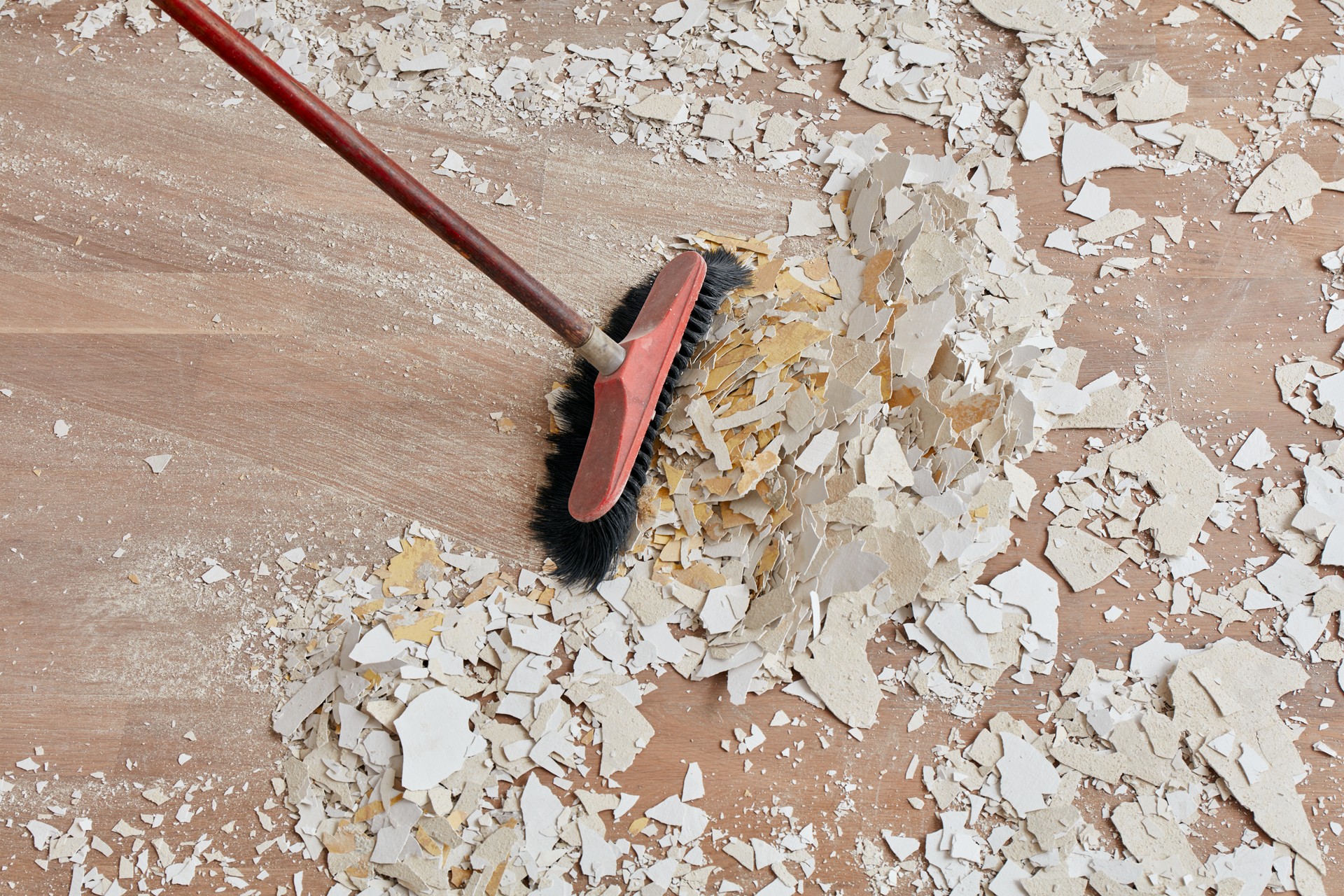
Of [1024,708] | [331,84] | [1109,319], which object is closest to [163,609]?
[331,84]

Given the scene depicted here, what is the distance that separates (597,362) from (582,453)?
148 millimetres

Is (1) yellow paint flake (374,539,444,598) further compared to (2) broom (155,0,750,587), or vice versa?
(1) yellow paint flake (374,539,444,598)

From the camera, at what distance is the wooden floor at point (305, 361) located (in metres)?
1.13

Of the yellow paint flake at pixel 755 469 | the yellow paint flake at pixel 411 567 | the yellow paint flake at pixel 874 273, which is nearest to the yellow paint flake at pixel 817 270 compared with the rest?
the yellow paint flake at pixel 874 273

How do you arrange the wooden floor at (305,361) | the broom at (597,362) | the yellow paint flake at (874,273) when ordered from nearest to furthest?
1. the broom at (597,362)
2. the wooden floor at (305,361)
3. the yellow paint flake at (874,273)

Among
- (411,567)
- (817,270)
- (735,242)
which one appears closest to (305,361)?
(411,567)

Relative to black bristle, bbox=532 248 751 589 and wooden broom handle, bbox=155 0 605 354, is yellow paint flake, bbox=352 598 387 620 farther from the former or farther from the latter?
wooden broom handle, bbox=155 0 605 354

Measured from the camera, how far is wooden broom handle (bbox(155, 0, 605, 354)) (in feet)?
2.76

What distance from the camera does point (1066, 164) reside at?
4.69ft

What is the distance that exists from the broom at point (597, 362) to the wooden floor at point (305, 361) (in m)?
0.06

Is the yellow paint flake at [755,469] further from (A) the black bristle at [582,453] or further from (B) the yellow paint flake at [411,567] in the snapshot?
(B) the yellow paint flake at [411,567]

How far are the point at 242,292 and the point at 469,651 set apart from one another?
0.65 metres

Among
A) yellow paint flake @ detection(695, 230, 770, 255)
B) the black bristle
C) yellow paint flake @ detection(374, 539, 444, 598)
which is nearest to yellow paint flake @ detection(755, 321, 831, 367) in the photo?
the black bristle

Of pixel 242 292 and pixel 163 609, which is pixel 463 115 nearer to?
pixel 242 292
